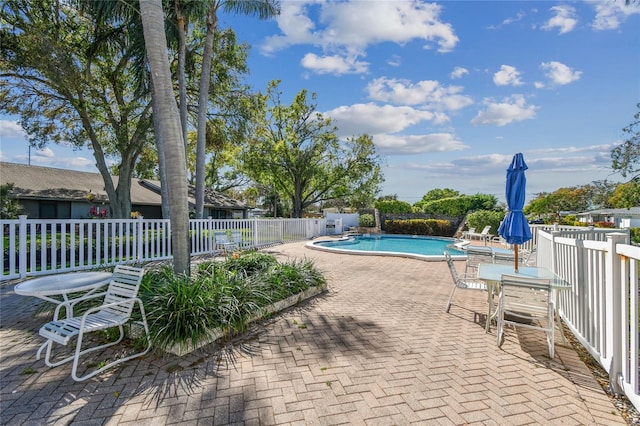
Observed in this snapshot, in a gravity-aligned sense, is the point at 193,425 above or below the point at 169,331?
below

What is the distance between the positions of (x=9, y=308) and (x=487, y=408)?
6.60 metres

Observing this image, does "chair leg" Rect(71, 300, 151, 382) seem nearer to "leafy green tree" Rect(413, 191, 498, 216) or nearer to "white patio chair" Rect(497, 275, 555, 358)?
"white patio chair" Rect(497, 275, 555, 358)

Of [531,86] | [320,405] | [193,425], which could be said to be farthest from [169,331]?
[531,86]

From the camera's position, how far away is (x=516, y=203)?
524 cm

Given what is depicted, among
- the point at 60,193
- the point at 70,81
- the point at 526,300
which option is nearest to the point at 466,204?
the point at 526,300

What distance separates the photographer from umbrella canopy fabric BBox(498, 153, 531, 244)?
5.15 metres

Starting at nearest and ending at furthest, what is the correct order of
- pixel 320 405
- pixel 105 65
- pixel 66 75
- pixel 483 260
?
pixel 320 405
pixel 483 260
pixel 66 75
pixel 105 65

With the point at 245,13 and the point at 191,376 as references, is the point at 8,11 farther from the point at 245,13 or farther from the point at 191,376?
the point at 191,376

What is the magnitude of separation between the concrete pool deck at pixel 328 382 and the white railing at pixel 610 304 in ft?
0.90

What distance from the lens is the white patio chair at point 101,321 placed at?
9.21 ft

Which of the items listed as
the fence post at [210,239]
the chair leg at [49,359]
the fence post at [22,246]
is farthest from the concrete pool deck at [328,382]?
the fence post at [210,239]

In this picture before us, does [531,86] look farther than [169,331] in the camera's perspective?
Yes

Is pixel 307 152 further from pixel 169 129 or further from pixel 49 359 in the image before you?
pixel 49 359

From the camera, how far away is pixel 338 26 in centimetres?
Answer: 1046
